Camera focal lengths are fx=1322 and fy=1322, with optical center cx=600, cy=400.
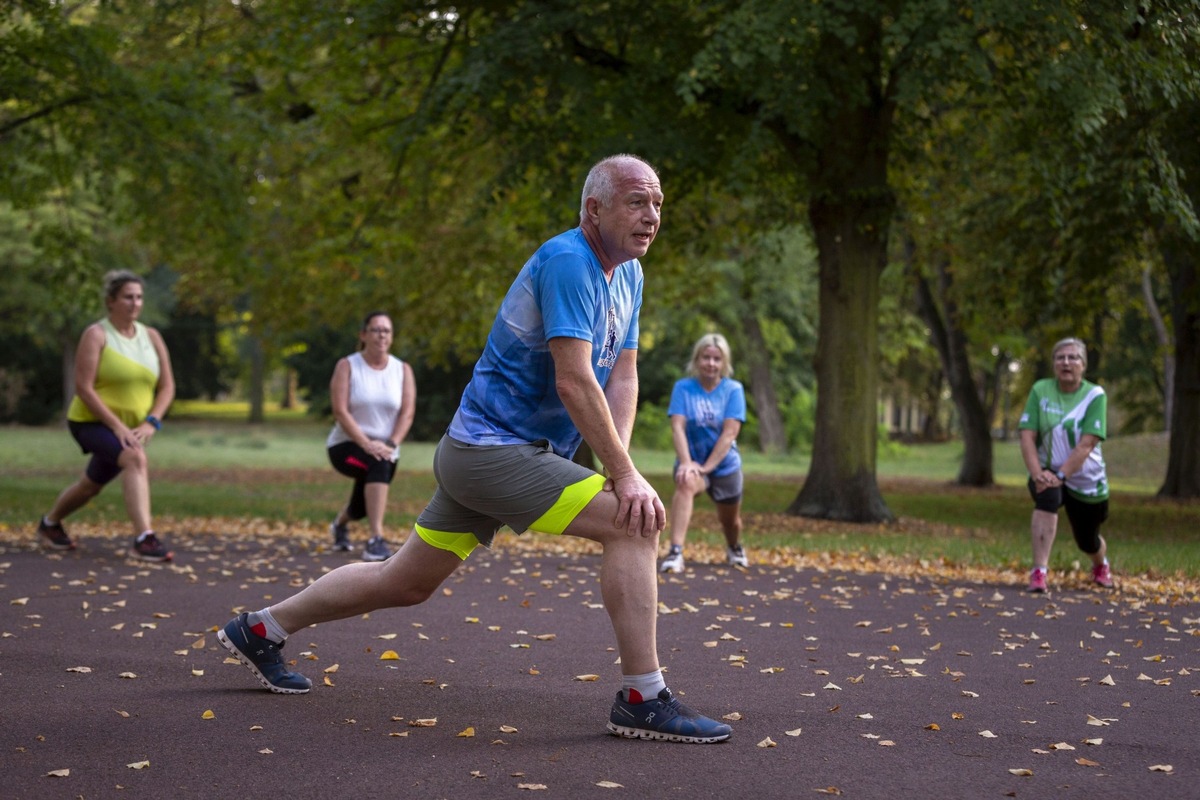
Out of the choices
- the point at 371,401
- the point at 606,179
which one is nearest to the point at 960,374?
the point at 371,401

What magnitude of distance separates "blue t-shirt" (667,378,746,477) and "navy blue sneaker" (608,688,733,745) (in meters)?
5.63

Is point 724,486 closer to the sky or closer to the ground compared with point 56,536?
closer to the sky

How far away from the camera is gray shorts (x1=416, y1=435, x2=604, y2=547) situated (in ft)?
15.2

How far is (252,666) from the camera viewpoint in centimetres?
544

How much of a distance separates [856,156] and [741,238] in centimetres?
451

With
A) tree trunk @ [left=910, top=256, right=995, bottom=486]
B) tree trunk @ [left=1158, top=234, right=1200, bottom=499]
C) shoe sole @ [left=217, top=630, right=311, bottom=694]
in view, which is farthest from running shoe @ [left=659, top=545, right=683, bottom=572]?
tree trunk @ [left=910, top=256, right=995, bottom=486]

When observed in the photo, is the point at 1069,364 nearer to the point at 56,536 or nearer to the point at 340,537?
the point at 340,537

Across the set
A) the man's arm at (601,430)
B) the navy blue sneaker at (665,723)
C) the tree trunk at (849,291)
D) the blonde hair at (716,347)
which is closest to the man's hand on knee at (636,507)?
the man's arm at (601,430)

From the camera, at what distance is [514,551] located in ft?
39.4

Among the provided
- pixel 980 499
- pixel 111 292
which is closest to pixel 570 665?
pixel 111 292

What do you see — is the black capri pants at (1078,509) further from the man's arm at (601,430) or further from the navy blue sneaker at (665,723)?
the man's arm at (601,430)

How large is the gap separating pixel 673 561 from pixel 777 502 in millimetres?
10099

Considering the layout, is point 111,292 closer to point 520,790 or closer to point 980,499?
point 520,790

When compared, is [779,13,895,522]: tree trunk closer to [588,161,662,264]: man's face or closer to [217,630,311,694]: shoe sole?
[588,161,662,264]: man's face
